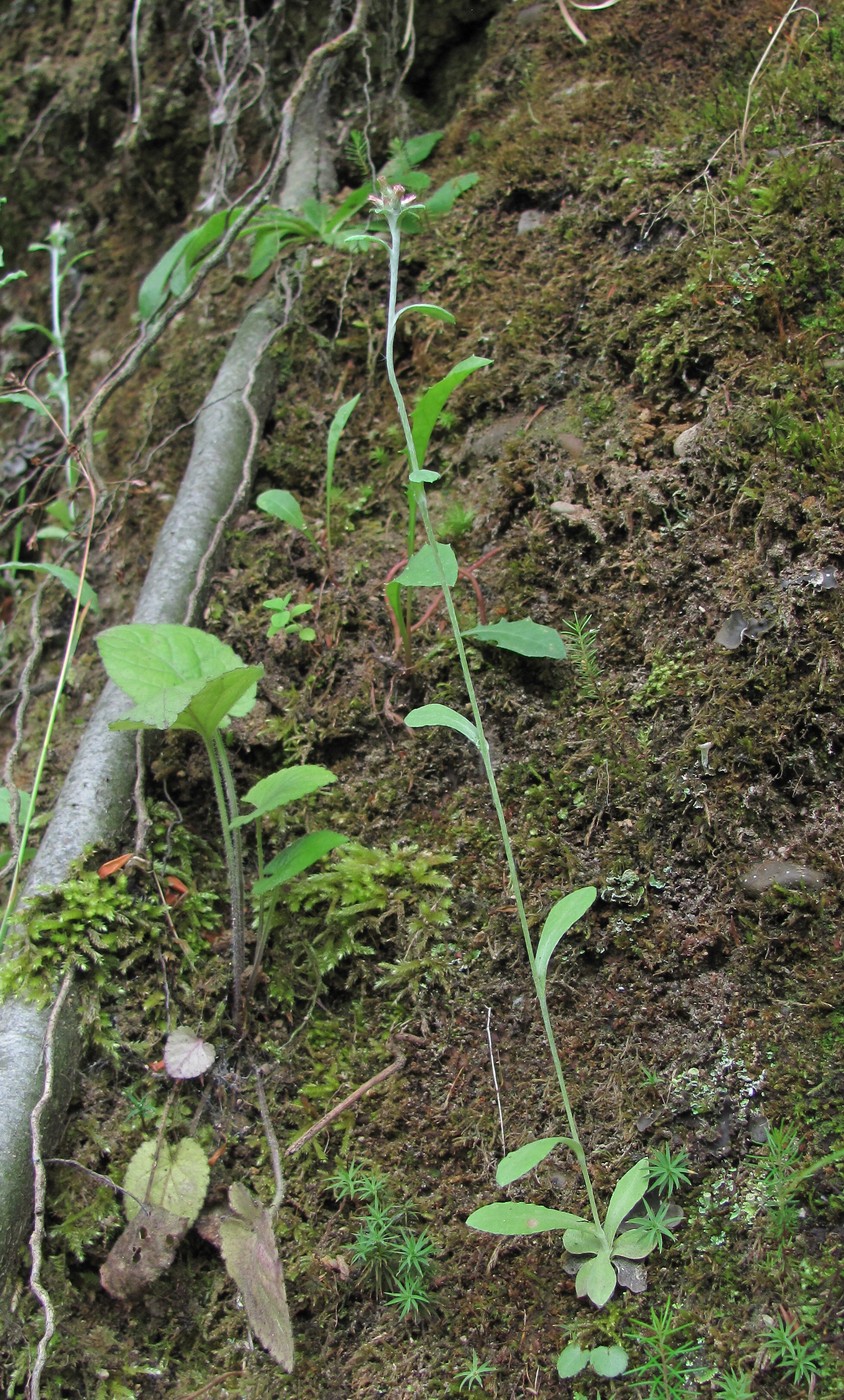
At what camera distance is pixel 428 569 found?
1.93 m

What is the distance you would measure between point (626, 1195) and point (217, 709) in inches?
44.7

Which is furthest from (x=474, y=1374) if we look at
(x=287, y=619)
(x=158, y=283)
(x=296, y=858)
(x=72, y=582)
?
(x=158, y=283)

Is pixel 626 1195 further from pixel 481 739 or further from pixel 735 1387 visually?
pixel 481 739

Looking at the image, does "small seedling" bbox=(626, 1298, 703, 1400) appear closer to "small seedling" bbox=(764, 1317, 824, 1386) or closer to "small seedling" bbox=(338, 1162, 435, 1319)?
"small seedling" bbox=(764, 1317, 824, 1386)

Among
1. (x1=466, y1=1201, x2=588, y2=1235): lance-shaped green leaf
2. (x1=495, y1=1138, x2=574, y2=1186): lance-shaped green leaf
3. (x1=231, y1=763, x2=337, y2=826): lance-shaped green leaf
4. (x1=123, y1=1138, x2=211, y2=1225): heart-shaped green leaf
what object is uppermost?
(x1=231, y1=763, x2=337, y2=826): lance-shaped green leaf

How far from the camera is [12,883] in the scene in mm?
2123

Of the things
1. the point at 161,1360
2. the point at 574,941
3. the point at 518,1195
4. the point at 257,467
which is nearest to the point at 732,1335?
the point at 518,1195

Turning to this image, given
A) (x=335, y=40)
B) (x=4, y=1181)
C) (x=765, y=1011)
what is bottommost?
(x=765, y=1011)

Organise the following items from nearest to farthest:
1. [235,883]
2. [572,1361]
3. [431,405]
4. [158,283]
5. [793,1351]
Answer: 1. [793,1351]
2. [572,1361]
3. [235,883]
4. [431,405]
5. [158,283]

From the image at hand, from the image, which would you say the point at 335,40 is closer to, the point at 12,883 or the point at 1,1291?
the point at 12,883

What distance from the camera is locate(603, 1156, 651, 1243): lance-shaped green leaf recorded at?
145 centimetres

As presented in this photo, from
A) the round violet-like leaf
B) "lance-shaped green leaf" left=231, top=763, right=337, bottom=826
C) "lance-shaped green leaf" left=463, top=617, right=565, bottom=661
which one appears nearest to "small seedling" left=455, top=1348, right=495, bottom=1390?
the round violet-like leaf

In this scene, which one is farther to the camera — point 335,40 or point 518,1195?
point 335,40

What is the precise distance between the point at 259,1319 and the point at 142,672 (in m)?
1.17
